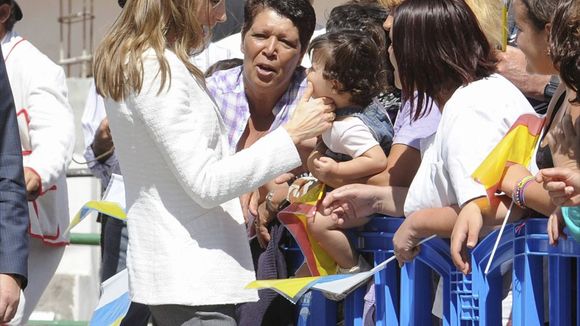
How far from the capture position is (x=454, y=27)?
139 inches

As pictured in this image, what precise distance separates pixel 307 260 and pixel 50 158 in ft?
5.05

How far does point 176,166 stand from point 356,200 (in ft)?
2.02

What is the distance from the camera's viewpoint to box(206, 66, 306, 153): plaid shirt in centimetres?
463

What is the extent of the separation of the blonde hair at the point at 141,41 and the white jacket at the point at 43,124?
1.52 meters

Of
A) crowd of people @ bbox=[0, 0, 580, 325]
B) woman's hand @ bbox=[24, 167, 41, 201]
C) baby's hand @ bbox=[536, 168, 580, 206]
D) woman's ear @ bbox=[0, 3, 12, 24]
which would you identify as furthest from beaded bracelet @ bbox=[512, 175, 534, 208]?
woman's ear @ bbox=[0, 3, 12, 24]

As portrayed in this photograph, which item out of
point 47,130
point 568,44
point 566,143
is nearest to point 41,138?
point 47,130

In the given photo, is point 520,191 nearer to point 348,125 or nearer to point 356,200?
point 356,200

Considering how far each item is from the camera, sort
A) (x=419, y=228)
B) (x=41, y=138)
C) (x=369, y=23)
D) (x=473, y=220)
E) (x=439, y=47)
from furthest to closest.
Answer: (x=41, y=138) → (x=369, y=23) → (x=439, y=47) → (x=419, y=228) → (x=473, y=220)

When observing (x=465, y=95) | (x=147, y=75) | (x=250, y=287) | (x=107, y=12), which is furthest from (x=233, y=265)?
(x=107, y=12)

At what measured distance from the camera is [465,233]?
3.17 metres

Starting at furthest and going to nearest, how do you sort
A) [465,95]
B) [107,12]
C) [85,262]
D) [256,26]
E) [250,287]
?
1. [107,12]
2. [85,262]
3. [256,26]
4. [250,287]
5. [465,95]

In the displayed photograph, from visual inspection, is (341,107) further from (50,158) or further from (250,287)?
(50,158)

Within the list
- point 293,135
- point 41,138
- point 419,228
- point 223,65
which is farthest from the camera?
point 41,138

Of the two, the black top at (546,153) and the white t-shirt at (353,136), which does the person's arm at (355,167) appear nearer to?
the white t-shirt at (353,136)
